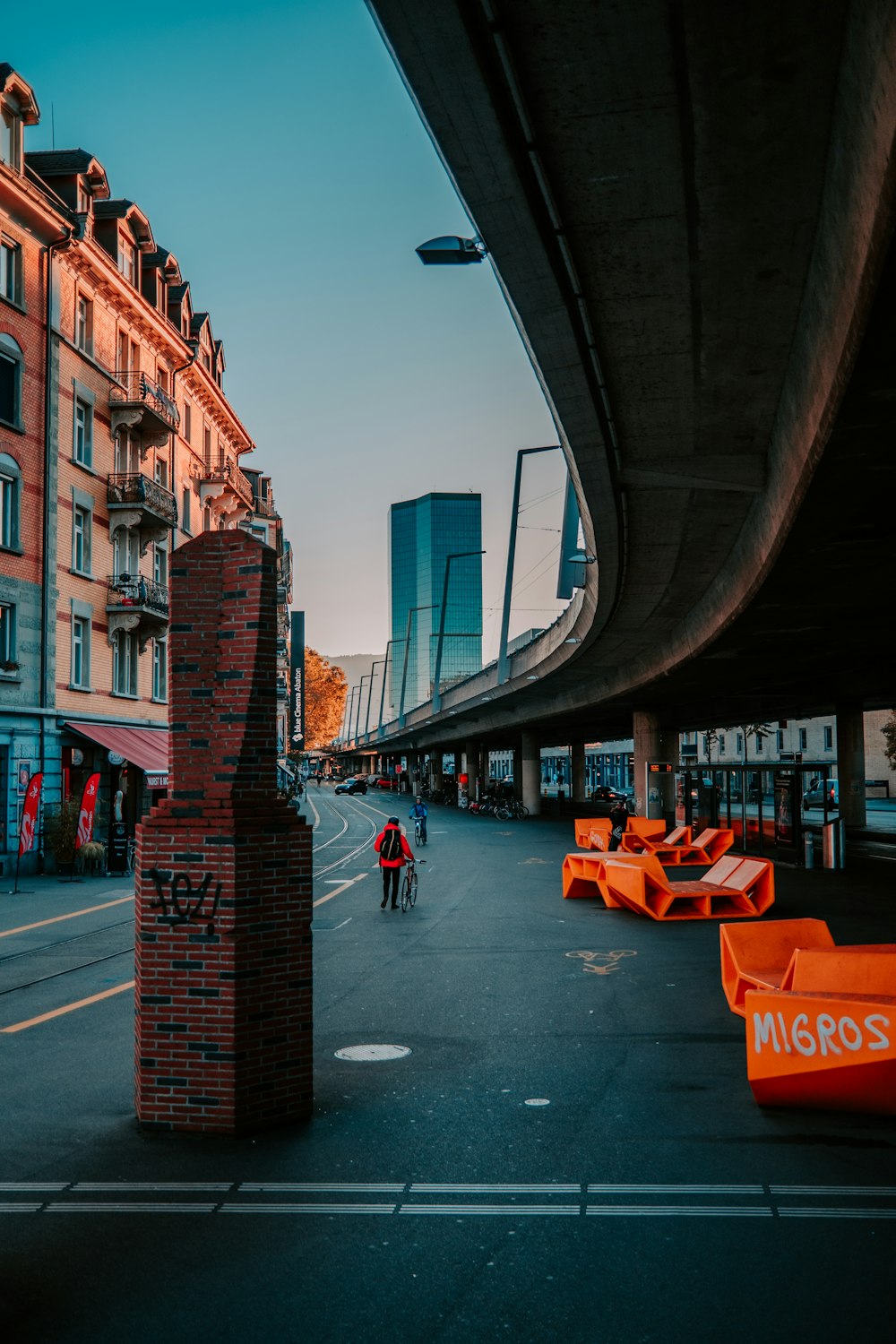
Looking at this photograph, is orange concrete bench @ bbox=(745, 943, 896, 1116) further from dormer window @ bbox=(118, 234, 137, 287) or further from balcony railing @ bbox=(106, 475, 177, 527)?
dormer window @ bbox=(118, 234, 137, 287)

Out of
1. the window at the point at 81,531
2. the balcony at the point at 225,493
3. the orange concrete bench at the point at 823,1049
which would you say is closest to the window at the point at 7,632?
the window at the point at 81,531

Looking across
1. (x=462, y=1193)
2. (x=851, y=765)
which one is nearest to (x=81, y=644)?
(x=462, y=1193)

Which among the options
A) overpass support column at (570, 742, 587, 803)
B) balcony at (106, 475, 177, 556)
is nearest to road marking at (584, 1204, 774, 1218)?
balcony at (106, 475, 177, 556)

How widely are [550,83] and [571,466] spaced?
7.70 m

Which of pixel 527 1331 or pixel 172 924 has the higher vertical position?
pixel 172 924

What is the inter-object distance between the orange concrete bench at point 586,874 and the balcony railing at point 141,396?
69.9ft

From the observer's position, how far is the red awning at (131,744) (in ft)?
104

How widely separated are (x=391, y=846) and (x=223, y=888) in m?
12.8

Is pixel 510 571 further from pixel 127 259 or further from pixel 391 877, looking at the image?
pixel 391 877

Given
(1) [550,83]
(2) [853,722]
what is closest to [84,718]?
(1) [550,83]

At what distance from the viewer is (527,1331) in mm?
4723

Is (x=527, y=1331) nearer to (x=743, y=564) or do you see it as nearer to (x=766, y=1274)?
(x=766, y=1274)

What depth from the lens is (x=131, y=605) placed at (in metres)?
35.1

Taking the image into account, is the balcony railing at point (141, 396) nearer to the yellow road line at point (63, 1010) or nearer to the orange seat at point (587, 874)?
the orange seat at point (587, 874)
